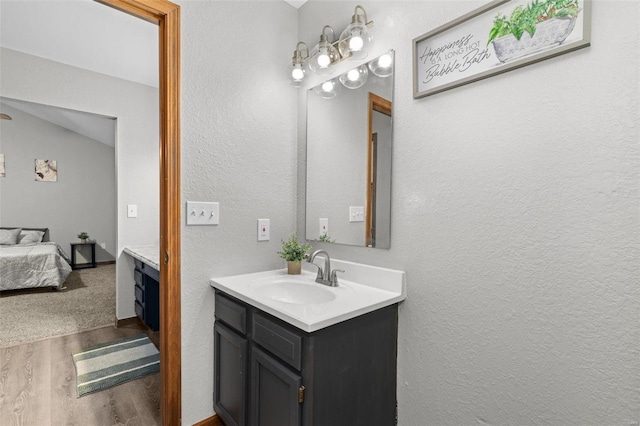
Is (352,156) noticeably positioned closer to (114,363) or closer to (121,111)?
(114,363)

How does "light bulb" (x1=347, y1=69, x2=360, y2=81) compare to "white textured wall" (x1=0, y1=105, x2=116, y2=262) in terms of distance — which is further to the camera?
"white textured wall" (x1=0, y1=105, x2=116, y2=262)

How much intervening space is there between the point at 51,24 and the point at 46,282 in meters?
3.39

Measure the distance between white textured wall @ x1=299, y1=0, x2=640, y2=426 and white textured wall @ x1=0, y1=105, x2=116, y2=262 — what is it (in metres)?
5.62

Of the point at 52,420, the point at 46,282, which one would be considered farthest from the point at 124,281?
the point at 46,282

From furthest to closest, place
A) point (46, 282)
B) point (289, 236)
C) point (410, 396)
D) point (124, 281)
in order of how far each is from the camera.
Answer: point (46, 282)
point (124, 281)
point (289, 236)
point (410, 396)

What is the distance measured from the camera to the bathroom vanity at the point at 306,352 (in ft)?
3.50

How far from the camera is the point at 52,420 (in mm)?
1665

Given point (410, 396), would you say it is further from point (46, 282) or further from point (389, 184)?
point (46, 282)

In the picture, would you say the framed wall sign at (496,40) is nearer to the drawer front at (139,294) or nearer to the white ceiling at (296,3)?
the white ceiling at (296,3)

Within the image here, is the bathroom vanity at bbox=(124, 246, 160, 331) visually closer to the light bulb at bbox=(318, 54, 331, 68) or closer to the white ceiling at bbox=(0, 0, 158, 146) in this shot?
the white ceiling at bbox=(0, 0, 158, 146)

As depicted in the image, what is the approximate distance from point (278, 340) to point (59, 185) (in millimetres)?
6946

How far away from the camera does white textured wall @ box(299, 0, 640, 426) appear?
0.86m

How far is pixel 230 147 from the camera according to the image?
165 cm

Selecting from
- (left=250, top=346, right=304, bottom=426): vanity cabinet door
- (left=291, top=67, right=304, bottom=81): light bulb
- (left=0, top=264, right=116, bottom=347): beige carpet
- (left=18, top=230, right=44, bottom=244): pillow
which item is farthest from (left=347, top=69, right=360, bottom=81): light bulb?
(left=18, top=230, right=44, bottom=244): pillow
